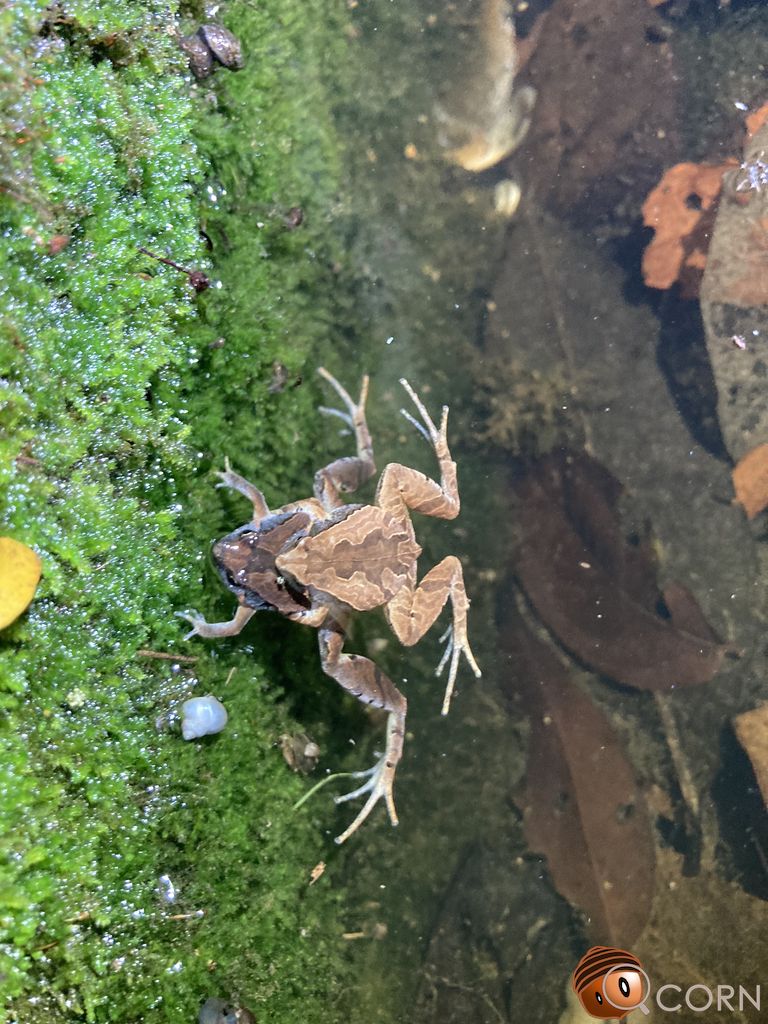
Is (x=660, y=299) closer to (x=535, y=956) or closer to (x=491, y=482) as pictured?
(x=491, y=482)

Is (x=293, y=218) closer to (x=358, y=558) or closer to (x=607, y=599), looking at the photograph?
→ (x=358, y=558)

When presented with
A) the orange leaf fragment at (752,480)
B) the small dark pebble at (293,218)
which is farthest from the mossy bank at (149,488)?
the orange leaf fragment at (752,480)

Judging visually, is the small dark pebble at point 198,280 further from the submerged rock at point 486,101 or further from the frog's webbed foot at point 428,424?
the submerged rock at point 486,101

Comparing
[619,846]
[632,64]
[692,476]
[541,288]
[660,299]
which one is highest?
[632,64]

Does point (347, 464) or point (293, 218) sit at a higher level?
point (293, 218)

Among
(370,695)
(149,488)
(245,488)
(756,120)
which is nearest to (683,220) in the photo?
(756,120)

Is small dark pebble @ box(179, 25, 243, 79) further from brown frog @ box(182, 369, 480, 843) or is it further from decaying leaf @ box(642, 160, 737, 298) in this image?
decaying leaf @ box(642, 160, 737, 298)

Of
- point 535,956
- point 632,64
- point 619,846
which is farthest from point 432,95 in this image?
point 535,956
